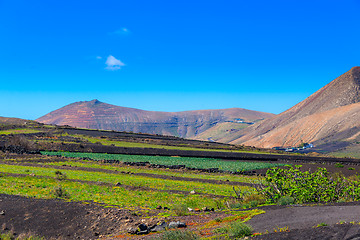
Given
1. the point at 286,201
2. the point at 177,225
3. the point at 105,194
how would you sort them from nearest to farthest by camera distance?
Answer: the point at 177,225 → the point at 286,201 → the point at 105,194

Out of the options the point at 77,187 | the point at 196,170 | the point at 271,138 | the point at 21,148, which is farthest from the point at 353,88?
the point at 77,187

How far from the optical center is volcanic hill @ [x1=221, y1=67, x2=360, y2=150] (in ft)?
457

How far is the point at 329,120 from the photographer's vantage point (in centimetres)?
15400

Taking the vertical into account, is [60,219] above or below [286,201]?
below

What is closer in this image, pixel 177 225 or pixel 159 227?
pixel 177 225

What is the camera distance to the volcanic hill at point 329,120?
139387 mm

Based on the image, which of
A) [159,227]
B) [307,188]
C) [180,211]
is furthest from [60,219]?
[307,188]

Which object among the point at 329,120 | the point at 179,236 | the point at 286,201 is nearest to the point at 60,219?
the point at 179,236

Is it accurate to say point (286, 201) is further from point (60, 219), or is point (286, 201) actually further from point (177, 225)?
point (60, 219)

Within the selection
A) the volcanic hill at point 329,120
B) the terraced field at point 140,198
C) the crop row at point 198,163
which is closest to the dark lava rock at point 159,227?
the terraced field at point 140,198

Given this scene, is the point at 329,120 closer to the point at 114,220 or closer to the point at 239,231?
the point at 114,220

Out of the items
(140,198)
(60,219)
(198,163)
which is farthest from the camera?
(198,163)

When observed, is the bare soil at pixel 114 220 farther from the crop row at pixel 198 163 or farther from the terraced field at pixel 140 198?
the crop row at pixel 198 163

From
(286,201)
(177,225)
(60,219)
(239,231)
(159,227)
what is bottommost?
(60,219)
